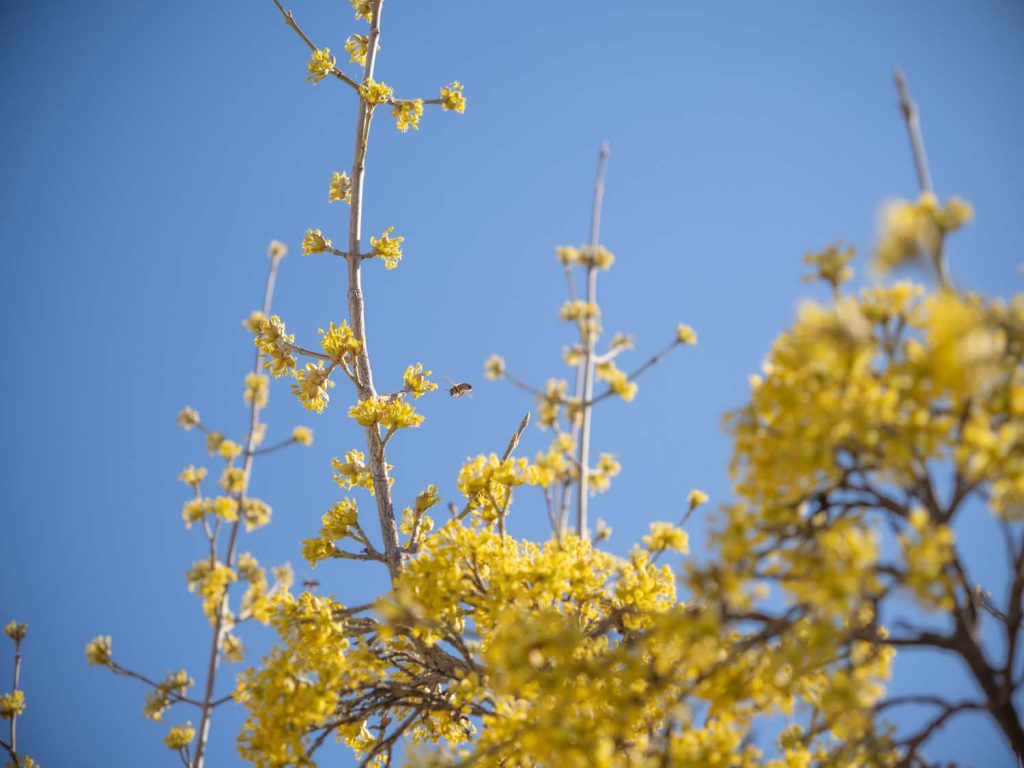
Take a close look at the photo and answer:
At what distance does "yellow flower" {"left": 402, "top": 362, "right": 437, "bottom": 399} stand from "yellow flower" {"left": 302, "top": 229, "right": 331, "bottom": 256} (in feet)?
3.61

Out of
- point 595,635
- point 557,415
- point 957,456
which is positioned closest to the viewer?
point 957,456

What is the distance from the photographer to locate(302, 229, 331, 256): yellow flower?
185 inches

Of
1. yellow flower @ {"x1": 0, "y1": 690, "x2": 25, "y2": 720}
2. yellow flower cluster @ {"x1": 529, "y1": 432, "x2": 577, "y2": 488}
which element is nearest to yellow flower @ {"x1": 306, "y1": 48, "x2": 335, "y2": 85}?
yellow flower cluster @ {"x1": 529, "y1": 432, "x2": 577, "y2": 488}

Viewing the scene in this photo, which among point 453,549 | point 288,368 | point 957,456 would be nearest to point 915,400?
point 957,456

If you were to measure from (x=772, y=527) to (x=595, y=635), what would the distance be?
1.16 m

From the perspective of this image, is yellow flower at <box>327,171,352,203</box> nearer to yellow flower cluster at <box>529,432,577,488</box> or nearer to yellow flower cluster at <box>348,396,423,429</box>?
yellow flower cluster at <box>348,396,423,429</box>

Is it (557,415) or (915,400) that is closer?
(915,400)

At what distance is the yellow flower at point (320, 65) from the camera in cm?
463

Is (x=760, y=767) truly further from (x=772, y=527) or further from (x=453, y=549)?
(x=453, y=549)

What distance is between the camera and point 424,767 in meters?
A: 2.42

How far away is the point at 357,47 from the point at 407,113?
810mm

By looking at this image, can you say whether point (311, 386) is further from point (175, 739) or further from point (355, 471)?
point (175, 739)

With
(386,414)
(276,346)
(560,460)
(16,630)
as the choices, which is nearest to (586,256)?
(560,460)

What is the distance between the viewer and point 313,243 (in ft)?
15.4
